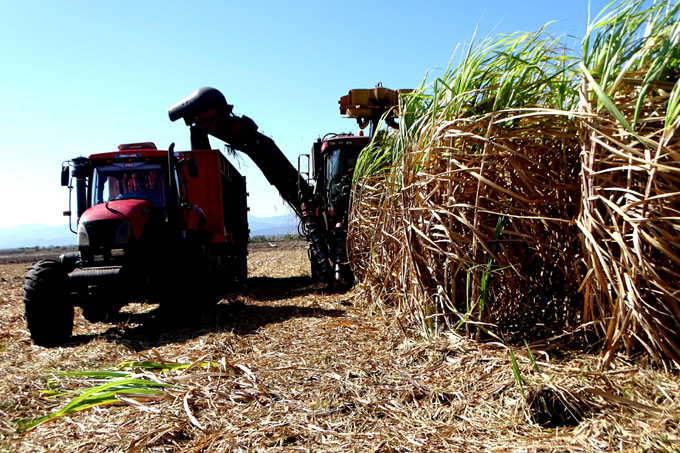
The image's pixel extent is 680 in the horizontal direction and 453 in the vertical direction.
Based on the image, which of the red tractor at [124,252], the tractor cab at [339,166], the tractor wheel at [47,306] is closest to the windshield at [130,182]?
the red tractor at [124,252]

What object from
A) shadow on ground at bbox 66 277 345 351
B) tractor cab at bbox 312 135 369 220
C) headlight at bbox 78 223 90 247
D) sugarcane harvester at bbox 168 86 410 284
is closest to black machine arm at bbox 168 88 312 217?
sugarcane harvester at bbox 168 86 410 284

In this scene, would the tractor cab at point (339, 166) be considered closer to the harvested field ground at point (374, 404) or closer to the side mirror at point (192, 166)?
the side mirror at point (192, 166)

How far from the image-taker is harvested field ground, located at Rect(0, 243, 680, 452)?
2.22 meters

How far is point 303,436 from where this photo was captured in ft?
7.77

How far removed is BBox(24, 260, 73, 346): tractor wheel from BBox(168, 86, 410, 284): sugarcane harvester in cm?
385

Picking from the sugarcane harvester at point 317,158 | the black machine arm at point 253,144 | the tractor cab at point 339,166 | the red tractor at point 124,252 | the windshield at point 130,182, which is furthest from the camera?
the black machine arm at point 253,144

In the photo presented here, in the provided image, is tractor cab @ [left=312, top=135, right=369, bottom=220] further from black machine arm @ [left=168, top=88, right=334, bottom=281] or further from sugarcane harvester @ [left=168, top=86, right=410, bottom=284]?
black machine arm @ [left=168, top=88, right=334, bottom=281]

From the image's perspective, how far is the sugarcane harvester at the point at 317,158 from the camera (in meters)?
7.71

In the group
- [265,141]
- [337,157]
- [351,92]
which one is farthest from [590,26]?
[265,141]

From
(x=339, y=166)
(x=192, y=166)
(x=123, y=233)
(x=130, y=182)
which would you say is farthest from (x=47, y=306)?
(x=339, y=166)

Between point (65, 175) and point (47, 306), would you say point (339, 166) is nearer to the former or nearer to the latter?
point (65, 175)

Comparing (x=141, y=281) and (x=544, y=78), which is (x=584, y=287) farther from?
(x=141, y=281)

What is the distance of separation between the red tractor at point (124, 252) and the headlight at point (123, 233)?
0.03ft

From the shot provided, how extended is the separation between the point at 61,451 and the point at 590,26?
3644 millimetres
